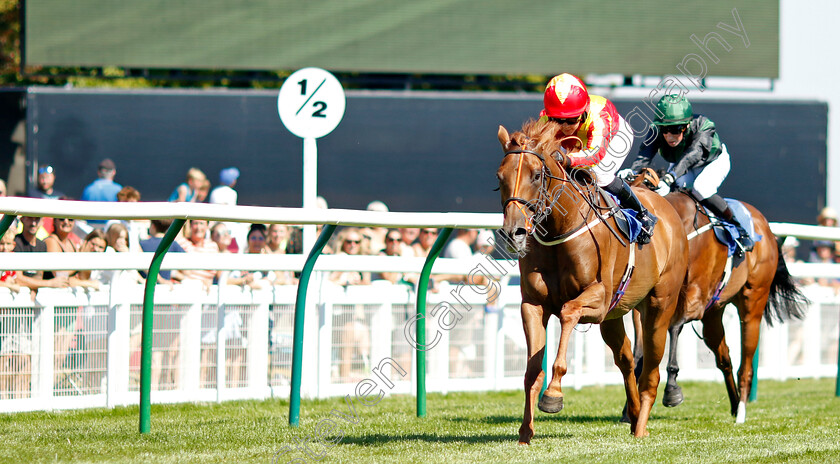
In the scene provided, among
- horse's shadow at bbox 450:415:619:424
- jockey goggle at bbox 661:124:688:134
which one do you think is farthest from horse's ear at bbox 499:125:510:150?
jockey goggle at bbox 661:124:688:134

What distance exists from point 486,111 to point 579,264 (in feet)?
28.0

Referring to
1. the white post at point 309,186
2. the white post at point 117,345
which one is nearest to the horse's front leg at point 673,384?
the white post at point 309,186

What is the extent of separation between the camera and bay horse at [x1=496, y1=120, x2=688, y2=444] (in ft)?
17.2

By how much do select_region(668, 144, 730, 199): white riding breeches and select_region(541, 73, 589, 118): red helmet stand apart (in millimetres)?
1908

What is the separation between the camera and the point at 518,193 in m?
5.18

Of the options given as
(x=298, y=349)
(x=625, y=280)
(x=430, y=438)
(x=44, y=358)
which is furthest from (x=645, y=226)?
(x=44, y=358)

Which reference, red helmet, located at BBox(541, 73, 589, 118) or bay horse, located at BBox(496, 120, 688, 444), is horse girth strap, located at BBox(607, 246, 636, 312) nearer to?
bay horse, located at BBox(496, 120, 688, 444)

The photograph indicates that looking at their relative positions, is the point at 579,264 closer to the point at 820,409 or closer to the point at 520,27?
the point at 820,409

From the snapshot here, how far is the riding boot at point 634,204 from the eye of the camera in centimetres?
610

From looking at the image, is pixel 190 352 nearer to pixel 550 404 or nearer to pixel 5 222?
pixel 5 222

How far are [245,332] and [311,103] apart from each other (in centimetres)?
187

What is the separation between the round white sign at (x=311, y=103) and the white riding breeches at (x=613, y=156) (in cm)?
277

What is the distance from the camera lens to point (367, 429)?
6.29 meters

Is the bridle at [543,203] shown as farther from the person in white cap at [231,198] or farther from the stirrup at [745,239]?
the person in white cap at [231,198]
